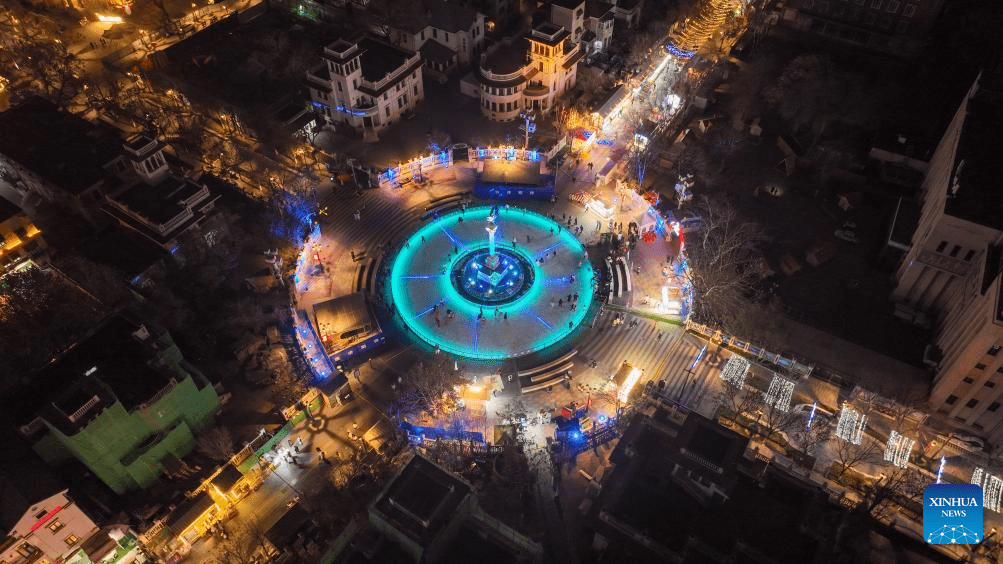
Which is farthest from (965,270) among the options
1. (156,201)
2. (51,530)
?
(156,201)

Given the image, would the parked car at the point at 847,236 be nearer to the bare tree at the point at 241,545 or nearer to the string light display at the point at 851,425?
the string light display at the point at 851,425

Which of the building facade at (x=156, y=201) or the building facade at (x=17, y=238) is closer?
the building facade at (x=156, y=201)

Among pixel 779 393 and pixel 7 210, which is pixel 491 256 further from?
pixel 7 210

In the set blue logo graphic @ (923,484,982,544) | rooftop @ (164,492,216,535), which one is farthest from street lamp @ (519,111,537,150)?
blue logo graphic @ (923,484,982,544)

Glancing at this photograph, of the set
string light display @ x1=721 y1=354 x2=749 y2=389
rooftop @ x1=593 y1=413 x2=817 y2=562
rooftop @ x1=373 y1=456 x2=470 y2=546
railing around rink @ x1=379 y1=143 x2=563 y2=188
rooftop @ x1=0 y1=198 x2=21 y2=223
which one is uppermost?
rooftop @ x1=373 y1=456 x2=470 y2=546

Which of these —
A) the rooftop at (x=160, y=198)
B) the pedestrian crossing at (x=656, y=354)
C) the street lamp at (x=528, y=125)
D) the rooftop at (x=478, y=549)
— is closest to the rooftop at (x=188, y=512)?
the rooftop at (x=478, y=549)

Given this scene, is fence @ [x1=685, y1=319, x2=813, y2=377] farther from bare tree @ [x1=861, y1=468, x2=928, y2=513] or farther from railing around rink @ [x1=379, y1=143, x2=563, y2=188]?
railing around rink @ [x1=379, y1=143, x2=563, y2=188]
